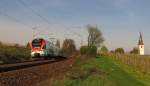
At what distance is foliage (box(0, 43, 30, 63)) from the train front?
177cm

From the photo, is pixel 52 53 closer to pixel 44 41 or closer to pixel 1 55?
pixel 44 41

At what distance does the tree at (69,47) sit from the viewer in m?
103

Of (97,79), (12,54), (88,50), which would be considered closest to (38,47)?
(12,54)

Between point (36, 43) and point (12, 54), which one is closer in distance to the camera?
point (12, 54)

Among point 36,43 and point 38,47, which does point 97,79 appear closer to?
point 38,47

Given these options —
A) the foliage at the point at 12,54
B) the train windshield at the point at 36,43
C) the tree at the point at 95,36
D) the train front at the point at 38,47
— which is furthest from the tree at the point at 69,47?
the train front at the point at 38,47

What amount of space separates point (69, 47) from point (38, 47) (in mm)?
63033

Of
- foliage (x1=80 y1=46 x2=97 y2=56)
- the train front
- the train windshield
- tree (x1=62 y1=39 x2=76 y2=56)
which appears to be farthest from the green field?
tree (x1=62 y1=39 x2=76 y2=56)

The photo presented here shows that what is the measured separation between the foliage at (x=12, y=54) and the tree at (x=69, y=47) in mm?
54583

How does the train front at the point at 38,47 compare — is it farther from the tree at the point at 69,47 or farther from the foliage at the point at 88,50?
the tree at the point at 69,47

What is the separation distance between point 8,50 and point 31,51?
6305 millimetres

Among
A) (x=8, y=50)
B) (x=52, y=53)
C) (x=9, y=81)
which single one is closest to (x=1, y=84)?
(x=9, y=81)

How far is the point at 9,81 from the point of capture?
1293 centimetres

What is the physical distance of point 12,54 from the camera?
3853 cm
